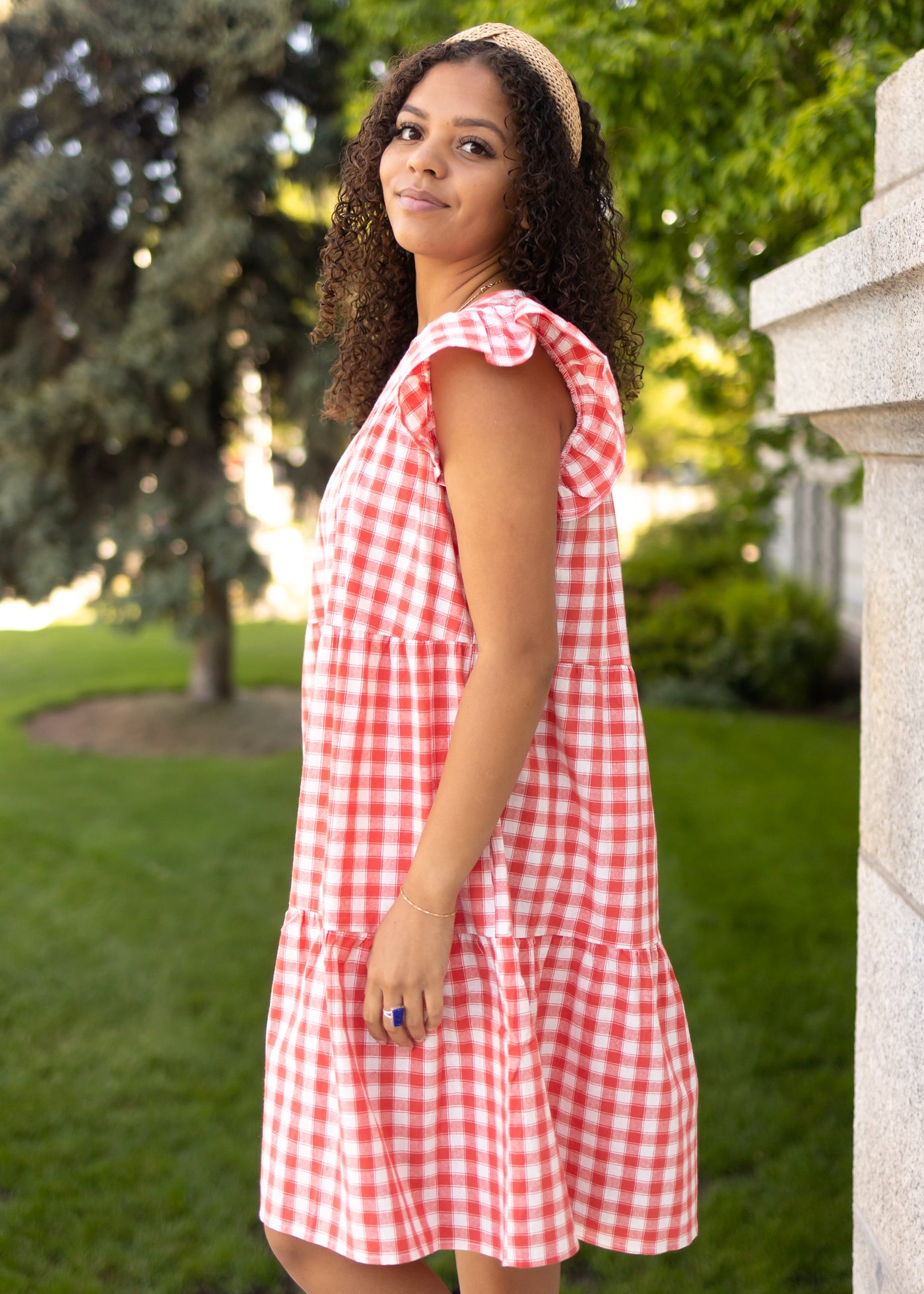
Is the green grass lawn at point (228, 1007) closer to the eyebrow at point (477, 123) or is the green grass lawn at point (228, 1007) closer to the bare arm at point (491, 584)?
the bare arm at point (491, 584)

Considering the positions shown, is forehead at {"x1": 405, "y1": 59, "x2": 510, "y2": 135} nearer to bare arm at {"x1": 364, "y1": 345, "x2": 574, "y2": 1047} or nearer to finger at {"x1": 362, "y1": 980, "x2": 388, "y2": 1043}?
bare arm at {"x1": 364, "y1": 345, "x2": 574, "y2": 1047}

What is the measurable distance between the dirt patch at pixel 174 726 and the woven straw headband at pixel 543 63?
561cm

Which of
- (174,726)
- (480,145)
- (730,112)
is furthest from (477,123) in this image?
(174,726)

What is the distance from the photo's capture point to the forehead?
4.54 feet

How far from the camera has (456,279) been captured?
1463mm

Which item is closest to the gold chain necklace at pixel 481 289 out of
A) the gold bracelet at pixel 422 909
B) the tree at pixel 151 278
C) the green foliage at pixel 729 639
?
the gold bracelet at pixel 422 909

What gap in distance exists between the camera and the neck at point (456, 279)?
4.79ft

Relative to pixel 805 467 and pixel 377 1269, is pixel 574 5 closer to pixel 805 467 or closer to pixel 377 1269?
pixel 377 1269

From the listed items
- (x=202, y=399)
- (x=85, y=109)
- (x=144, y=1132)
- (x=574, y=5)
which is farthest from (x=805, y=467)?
(x=144, y=1132)

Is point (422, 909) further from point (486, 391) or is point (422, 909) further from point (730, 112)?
point (730, 112)

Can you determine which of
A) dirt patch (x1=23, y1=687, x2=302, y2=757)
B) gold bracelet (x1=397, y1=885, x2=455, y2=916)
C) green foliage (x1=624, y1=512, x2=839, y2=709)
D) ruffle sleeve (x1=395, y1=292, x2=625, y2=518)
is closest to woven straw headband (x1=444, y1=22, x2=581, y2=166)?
ruffle sleeve (x1=395, y1=292, x2=625, y2=518)

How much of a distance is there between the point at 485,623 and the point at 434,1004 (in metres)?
0.43

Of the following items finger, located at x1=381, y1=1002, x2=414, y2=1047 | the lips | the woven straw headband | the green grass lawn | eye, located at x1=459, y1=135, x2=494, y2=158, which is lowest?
the green grass lawn

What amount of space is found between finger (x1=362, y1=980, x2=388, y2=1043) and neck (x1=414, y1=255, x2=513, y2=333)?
2.63ft
